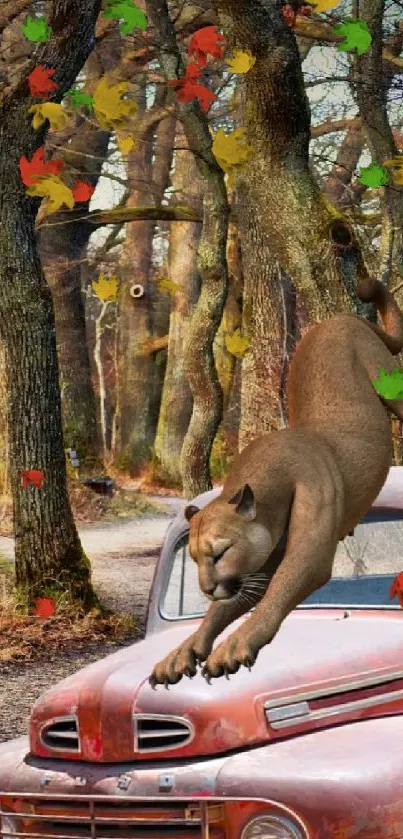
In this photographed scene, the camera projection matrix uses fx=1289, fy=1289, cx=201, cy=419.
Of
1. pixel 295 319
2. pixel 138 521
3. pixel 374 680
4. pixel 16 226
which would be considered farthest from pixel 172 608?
pixel 138 521

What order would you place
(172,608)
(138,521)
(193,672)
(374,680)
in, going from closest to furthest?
1. (193,672)
2. (374,680)
3. (172,608)
4. (138,521)

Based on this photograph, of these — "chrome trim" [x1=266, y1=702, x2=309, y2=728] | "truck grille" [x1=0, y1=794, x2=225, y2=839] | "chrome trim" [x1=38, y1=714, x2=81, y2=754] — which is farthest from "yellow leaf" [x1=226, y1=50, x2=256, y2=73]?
"chrome trim" [x1=266, y1=702, x2=309, y2=728]

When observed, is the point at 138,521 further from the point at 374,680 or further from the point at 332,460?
the point at 332,460

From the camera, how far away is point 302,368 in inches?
61.2

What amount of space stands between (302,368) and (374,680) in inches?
147

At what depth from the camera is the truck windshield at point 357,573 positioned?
16.7ft

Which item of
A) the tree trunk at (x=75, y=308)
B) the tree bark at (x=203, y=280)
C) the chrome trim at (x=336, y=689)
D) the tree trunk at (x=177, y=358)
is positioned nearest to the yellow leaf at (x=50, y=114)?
the chrome trim at (x=336, y=689)

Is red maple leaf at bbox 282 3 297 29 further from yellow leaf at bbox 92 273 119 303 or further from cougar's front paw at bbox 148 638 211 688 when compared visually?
cougar's front paw at bbox 148 638 211 688

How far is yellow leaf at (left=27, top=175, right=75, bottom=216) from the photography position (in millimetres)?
1848

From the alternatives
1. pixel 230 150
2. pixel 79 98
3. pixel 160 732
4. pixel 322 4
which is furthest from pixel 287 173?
pixel 160 732

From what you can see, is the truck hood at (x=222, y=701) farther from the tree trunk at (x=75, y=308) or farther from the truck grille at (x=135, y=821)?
the tree trunk at (x=75, y=308)

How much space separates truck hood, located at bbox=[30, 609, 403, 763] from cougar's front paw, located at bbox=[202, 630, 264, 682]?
3.04 meters

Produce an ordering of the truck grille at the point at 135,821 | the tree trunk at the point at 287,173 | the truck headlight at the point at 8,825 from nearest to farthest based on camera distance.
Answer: the tree trunk at the point at 287,173, the truck grille at the point at 135,821, the truck headlight at the point at 8,825

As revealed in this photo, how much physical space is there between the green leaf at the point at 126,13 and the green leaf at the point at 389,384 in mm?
639
